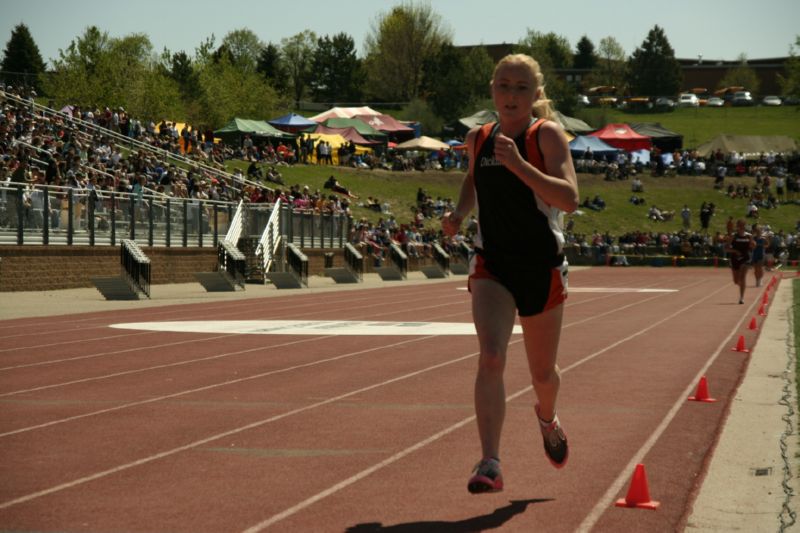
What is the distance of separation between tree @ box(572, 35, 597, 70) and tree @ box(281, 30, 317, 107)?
4927cm

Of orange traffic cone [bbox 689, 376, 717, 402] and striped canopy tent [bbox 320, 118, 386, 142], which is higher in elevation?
striped canopy tent [bbox 320, 118, 386, 142]

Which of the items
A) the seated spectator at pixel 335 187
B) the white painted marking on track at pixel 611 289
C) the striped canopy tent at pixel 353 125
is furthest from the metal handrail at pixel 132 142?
the striped canopy tent at pixel 353 125

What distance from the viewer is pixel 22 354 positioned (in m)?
14.1

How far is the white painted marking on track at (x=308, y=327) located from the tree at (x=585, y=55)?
551 ft

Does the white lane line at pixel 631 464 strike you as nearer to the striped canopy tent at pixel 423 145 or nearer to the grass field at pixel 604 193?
the grass field at pixel 604 193

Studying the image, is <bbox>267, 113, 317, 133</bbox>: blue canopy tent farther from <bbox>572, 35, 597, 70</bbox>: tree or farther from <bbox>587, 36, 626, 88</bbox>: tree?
<bbox>572, 35, 597, 70</bbox>: tree

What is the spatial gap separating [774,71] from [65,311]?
15623 centimetres

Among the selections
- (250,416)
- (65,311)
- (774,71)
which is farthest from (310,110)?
(250,416)

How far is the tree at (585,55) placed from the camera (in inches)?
7313

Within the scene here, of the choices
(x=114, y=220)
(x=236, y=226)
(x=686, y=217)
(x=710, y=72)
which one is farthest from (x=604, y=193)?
(x=710, y=72)

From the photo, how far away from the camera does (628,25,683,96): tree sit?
152m

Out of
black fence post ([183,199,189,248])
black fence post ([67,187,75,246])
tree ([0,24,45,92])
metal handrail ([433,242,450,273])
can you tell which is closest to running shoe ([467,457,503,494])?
black fence post ([67,187,75,246])

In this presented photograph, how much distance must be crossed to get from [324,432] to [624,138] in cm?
6649

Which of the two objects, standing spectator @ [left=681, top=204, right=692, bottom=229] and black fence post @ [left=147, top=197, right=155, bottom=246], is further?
standing spectator @ [left=681, top=204, right=692, bottom=229]
